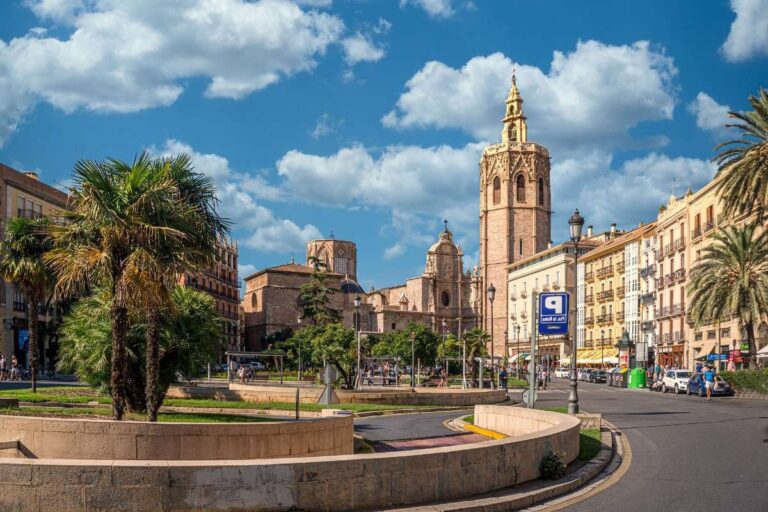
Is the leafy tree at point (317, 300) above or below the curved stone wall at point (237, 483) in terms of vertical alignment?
above

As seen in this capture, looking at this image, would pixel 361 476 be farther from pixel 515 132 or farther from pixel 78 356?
pixel 515 132

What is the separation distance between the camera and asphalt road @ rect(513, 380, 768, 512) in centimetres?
1141

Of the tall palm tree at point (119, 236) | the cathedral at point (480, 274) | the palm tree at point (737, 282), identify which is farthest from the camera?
the cathedral at point (480, 274)

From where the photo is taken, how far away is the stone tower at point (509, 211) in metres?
123

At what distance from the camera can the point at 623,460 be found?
1619 cm

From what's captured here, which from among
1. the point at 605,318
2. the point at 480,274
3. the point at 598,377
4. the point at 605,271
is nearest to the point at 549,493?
the point at 598,377

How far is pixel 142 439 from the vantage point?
1362 centimetres

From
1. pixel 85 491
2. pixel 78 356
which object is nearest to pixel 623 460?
pixel 85 491

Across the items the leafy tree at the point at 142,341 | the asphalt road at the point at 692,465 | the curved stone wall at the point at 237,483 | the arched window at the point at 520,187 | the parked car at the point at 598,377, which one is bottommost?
the parked car at the point at 598,377

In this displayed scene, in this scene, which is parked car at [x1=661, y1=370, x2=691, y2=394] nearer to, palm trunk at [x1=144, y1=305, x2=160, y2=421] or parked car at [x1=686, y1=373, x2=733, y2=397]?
parked car at [x1=686, y1=373, x2=733, y2=397]

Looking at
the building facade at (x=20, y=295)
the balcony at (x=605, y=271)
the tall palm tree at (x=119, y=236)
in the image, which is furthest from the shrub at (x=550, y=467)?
the balcony at (x=605, y=271)

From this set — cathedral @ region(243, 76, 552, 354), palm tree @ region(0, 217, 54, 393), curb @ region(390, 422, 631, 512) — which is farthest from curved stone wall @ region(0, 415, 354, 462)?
cathedral @ region(243, 76, 552, 354)

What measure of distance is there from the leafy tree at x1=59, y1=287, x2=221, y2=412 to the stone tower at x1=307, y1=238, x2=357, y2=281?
111 metres

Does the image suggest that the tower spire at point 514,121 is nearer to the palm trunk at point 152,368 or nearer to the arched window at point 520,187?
the arched window at point 520,187
